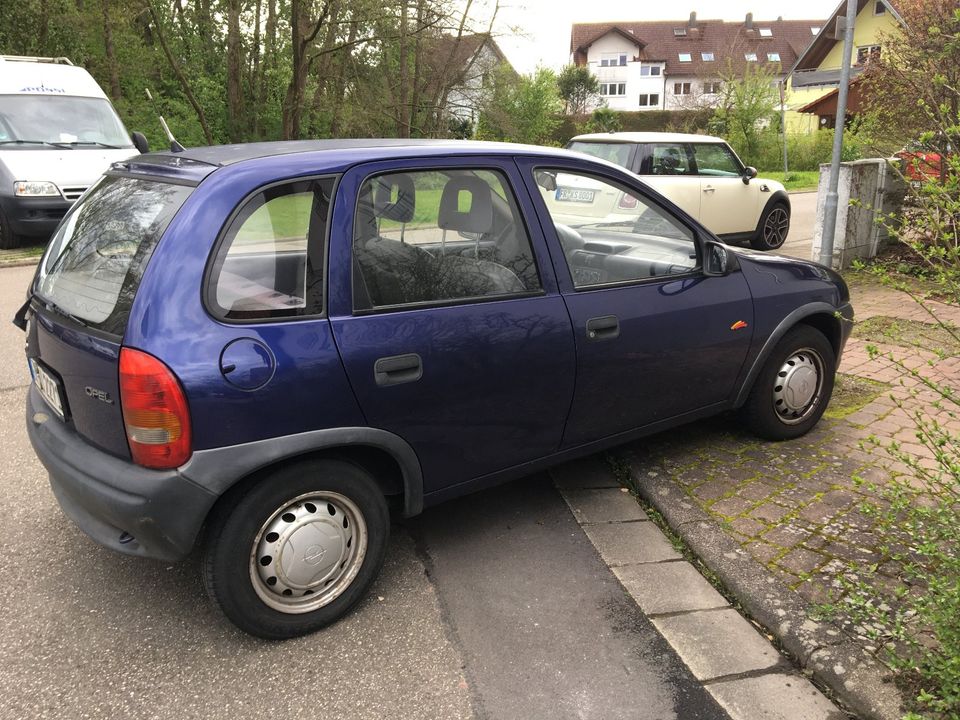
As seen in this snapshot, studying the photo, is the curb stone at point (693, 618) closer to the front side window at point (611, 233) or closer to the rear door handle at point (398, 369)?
the front side window at point (611, 233)

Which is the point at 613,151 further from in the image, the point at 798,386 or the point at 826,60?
the point at 826,60

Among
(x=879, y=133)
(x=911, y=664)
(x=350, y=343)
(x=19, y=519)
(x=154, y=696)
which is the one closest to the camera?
(x=911, y=664)

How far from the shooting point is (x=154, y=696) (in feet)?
8.56

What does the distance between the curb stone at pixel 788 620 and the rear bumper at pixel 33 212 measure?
10948 mm

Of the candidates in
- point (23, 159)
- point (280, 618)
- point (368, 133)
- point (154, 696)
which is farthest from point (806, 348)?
point (368, 133)

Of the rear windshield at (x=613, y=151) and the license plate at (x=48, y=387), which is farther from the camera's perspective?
the rear windshield at (x=613, y=151)

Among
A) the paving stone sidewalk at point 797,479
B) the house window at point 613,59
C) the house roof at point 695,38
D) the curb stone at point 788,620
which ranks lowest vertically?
the curb stone at point 788,620

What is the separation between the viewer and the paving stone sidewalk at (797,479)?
3312mm

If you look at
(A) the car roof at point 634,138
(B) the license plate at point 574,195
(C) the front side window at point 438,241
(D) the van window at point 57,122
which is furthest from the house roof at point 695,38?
(C) the front side window at point 438,241

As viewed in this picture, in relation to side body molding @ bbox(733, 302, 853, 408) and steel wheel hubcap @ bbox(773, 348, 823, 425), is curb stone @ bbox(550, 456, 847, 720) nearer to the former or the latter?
side body molding @ bbox(733, 302, 853, 408)

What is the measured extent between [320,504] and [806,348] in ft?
9.83

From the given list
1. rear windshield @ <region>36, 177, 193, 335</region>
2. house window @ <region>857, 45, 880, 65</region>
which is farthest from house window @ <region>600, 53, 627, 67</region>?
rear windshield @ <region>36, 177, 193, 335</region>

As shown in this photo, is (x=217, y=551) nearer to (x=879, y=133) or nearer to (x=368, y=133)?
(x=879, y=133)

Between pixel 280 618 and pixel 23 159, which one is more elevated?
pixel 23 159
